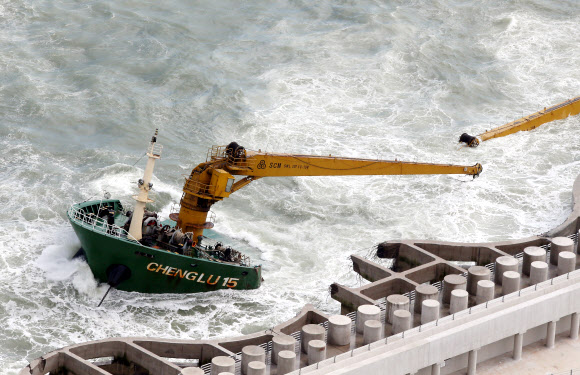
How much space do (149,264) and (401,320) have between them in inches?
948

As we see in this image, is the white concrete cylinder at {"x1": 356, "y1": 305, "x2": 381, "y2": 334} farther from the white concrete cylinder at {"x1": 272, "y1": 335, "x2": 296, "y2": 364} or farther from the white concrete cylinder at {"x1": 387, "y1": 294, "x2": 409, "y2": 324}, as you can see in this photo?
the white concrete cylinder at {"x1": 272, "y1": 335, "x2": 296, "y2": 364}

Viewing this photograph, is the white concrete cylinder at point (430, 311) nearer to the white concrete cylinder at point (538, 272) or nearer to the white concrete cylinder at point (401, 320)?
the white concrete cylinder at point (401, 320)

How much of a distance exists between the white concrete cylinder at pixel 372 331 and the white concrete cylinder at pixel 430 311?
5.45 ft

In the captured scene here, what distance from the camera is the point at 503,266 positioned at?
140ft

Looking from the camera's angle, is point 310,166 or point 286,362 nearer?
point 286,362

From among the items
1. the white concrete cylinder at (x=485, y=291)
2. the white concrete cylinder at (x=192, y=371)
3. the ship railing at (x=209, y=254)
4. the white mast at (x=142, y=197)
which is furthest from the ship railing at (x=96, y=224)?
the white concrete cylinder at (x=192, y=371)

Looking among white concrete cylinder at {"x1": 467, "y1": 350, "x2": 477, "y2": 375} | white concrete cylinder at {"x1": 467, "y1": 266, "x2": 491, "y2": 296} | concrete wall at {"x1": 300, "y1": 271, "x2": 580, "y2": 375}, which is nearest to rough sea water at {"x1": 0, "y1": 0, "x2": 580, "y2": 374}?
white concrete cylinder at {"x1": 467, "y1": 266, "x2": 491, "y2": 296}

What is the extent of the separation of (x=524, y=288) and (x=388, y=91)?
166 feet

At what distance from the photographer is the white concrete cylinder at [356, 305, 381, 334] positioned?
39.5 meters

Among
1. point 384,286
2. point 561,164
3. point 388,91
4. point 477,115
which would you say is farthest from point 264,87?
point 384,286

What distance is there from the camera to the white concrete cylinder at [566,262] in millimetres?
42781

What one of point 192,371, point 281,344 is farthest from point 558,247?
point 192,371

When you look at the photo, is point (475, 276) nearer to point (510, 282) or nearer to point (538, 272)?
point (510, 282)

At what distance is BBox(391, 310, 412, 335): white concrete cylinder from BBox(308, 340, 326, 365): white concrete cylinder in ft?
9.10
